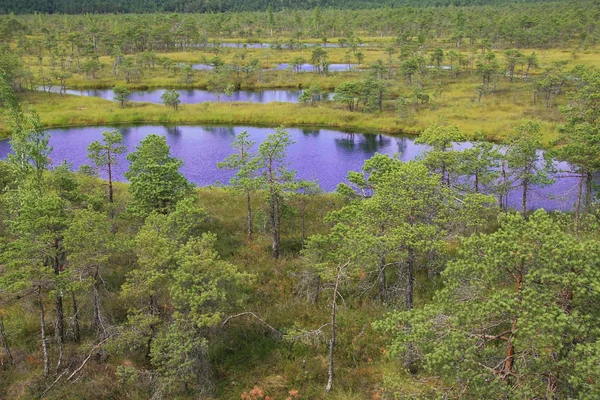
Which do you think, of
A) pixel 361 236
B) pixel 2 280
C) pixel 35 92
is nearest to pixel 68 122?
pixel 35 92

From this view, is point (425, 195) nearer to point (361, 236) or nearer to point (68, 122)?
point (361, 236)

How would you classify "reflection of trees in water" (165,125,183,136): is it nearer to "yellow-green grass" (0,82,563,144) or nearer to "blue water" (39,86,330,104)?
"yellow-green grass" (0,82,563,144)

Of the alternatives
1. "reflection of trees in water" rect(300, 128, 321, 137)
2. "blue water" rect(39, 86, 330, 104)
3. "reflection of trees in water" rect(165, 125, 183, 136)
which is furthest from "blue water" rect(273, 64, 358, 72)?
"reflection of trees in water" rect(165, 125, 183, 136)

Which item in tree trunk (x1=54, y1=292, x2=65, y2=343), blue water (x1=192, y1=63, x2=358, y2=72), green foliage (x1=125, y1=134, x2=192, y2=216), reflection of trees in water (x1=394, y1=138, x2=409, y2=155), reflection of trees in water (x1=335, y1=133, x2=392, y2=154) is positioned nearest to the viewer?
tree trunk (x1=54, y1=292, x2=65, y2=343)

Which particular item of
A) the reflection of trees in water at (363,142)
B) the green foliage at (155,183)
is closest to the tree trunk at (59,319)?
the green foliage at (155,183)

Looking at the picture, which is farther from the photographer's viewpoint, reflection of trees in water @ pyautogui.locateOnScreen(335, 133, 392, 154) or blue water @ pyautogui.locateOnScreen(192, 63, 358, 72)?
blue water @ pyautogui.locateOnScreen(192, 63, 358, 72)
